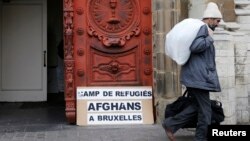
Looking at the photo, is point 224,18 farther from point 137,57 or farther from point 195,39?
point 195,39

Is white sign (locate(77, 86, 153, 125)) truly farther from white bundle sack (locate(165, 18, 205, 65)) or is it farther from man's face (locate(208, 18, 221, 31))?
man's face (locate(208, 18, 221, 31))

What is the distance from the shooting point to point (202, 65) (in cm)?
646

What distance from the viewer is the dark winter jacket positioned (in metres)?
6.38

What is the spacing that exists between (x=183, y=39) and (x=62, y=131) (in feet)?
8.77

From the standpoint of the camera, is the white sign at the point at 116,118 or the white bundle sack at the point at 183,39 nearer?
the white bundle sack at the point at 183,39

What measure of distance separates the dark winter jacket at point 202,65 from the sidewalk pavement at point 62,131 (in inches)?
45.9

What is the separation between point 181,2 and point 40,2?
4788 millimetres

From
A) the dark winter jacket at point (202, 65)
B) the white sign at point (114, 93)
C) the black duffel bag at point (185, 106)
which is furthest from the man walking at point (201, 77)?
the white sign at point (114, 93)

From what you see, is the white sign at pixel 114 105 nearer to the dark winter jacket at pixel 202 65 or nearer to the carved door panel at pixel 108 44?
the carved door panel at pixel 108 44

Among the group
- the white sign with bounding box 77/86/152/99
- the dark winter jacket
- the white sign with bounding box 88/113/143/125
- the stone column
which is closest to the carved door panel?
the white sign with bounding box 77/86/152/99

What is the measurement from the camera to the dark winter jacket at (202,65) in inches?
251

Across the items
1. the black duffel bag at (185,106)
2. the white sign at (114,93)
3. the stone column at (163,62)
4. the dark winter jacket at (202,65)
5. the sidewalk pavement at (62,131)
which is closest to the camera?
the dark winter jacket at (202,65)

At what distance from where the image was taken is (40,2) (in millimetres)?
12047

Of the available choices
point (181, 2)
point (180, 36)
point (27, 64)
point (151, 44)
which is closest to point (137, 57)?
point (151, 44)
